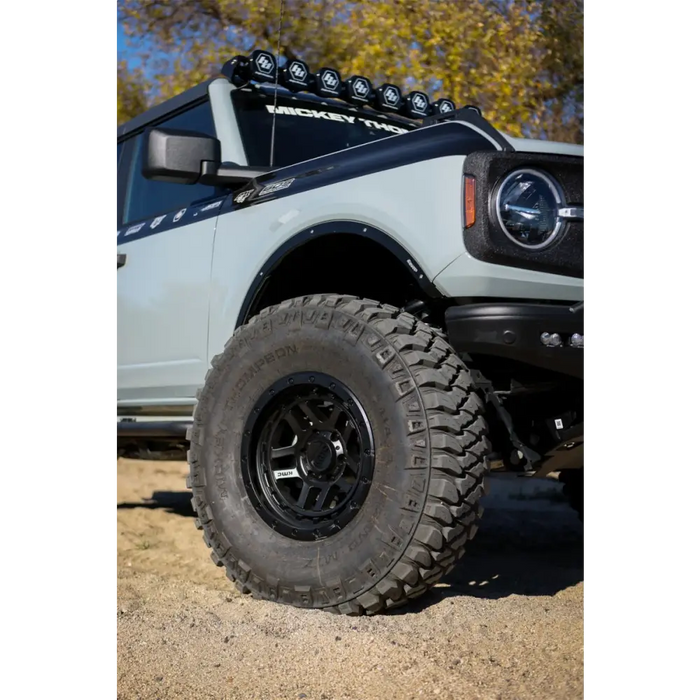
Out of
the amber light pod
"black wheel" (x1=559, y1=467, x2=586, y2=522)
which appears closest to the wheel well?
the amber light pod

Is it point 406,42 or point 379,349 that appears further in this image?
point 406,42

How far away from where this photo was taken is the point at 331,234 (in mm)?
3066

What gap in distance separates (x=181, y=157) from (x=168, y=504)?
3.31 metres

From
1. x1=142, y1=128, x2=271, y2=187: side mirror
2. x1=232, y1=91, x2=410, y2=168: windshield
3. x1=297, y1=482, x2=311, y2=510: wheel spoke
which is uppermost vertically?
x1=232, y1=91, x2=410, y2=168: windshield

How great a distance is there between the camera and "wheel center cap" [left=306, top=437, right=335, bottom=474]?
9.28 feet

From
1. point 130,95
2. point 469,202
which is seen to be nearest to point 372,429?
point 469,202

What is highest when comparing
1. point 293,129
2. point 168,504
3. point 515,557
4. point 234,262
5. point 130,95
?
point 130,95

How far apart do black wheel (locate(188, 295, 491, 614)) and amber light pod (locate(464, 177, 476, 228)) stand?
362mm

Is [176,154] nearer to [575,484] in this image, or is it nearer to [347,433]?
[347,433]

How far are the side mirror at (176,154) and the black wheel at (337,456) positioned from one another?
750 millimetres

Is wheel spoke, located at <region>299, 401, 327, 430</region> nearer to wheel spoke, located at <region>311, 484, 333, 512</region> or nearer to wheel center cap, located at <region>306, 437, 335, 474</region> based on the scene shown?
wheel center cap, located at <region>306, 437, 335, 474</region>
